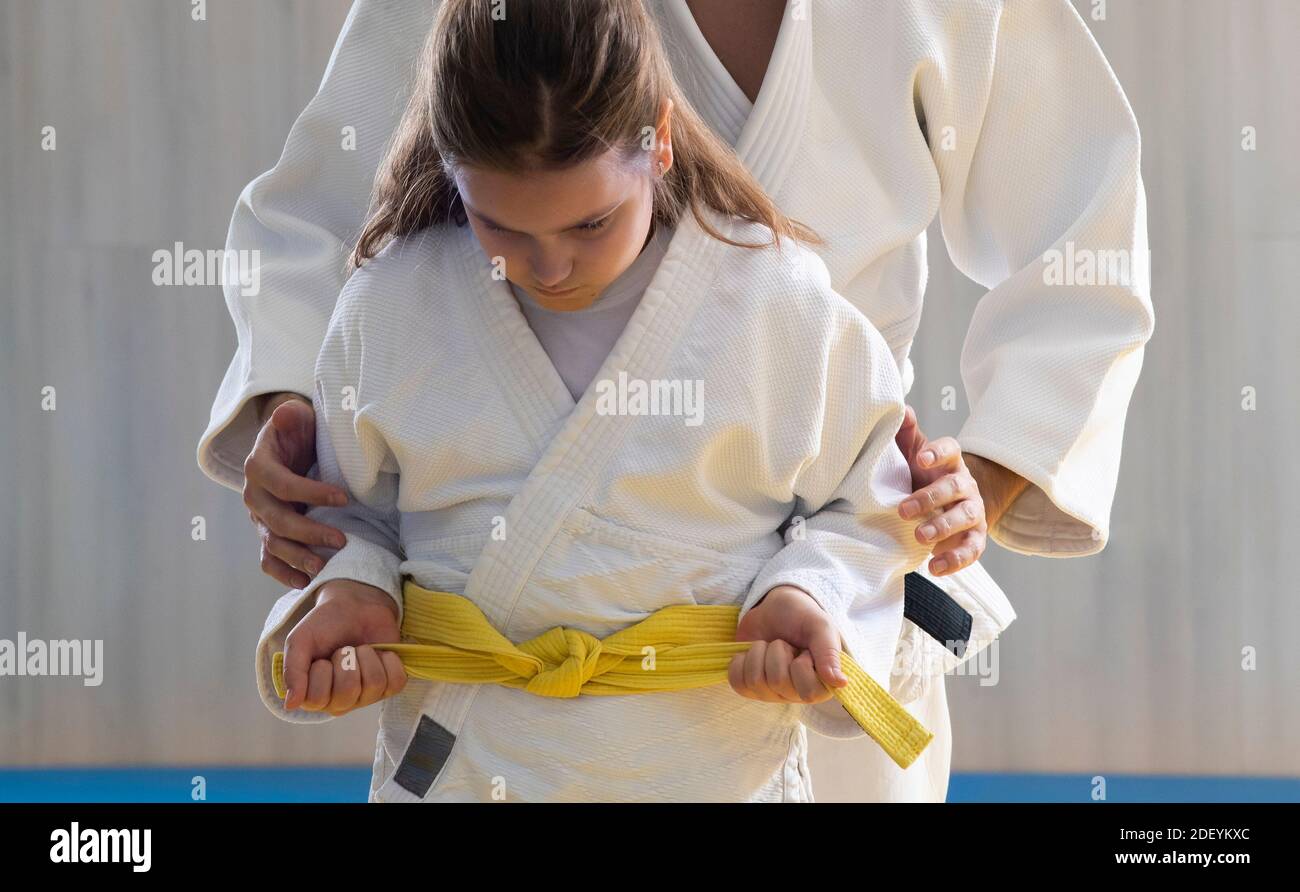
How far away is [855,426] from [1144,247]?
1.47ft

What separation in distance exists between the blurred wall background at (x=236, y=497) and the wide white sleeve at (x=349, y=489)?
219 centimetres

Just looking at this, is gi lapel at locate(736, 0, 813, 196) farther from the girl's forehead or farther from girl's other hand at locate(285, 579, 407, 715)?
girl's other hand at locate(285, 579, 407, 715)

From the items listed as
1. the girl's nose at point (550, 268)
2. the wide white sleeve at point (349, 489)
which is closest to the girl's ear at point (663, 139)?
the girl's nose at point (550, 268)

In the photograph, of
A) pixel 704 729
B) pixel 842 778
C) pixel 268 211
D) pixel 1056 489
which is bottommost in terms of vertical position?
pixel 842 778

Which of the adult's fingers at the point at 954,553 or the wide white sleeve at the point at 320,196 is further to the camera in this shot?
the wide white sleeve at the point at 320,196

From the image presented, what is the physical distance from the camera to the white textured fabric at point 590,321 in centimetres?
99

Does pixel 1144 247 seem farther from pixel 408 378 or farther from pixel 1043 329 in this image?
pixel 408 378

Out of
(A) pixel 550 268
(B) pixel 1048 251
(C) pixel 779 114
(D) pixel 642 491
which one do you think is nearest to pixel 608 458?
(D) pixel 642 491

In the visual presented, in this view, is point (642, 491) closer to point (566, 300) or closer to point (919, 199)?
point (566, 300)

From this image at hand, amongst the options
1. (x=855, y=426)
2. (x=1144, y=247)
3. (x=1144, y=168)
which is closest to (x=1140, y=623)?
(x=1144, y=168)

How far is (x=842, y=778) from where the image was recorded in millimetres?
1144

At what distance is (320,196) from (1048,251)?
66cm

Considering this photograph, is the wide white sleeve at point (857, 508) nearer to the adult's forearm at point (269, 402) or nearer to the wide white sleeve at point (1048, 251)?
the wide white sleeve at point (1048, 251)

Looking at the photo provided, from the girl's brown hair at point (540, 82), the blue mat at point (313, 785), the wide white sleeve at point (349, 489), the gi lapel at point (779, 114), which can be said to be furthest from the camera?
the blue mat at point (313, 785)
